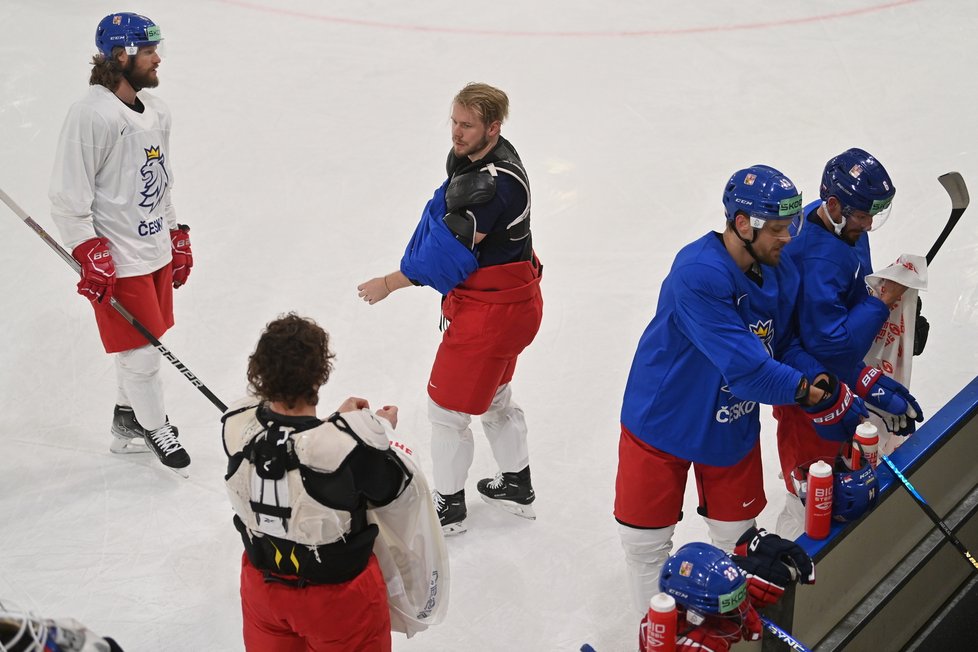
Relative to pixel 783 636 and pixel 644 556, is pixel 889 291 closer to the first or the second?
pixel 644 556

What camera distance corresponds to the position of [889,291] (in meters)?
2.89

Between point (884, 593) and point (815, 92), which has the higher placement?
point (815, 92)

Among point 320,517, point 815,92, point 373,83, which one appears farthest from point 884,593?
point 373,83

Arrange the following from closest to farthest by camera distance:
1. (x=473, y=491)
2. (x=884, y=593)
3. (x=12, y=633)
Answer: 1. (x=12, y=633)
2. (x=884, y=593)
3. (x=473, y=491)

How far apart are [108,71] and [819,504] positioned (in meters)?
2.43

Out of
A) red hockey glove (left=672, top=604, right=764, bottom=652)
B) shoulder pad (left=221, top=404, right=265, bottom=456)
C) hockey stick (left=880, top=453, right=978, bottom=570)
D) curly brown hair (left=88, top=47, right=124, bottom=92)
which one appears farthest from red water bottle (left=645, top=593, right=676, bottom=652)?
curly brown hair (left=88, top=47, right=124, bottom=92)

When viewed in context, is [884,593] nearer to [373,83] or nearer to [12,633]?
[12,633]

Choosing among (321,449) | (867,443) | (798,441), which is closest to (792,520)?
(798,441)

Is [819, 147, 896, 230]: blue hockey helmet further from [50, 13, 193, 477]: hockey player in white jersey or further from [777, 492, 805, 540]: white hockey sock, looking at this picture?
[50, 13, 193, 477]: hockey player in white jersey

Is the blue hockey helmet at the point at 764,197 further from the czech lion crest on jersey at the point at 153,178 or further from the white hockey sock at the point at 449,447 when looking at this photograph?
the czech lion crest on jersey at the point at 153,178

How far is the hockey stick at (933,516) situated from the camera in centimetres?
259

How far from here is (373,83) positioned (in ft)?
19.6

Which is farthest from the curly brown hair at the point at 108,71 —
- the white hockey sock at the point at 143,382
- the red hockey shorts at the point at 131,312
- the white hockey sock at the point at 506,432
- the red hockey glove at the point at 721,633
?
the red hockey glove at the point at 721,633

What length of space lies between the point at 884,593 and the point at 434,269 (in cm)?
141
